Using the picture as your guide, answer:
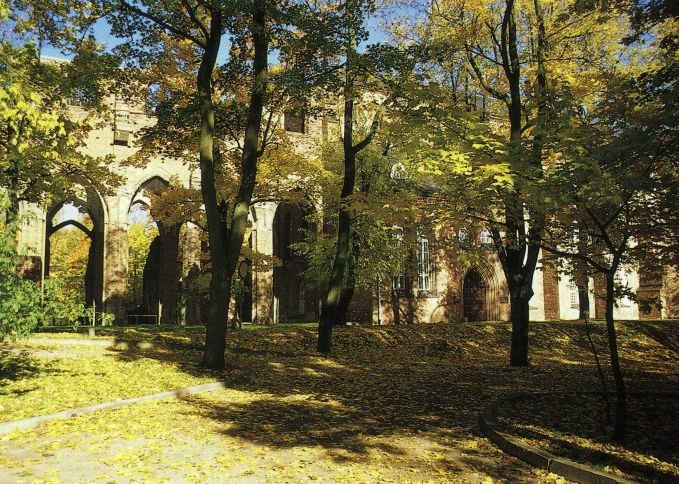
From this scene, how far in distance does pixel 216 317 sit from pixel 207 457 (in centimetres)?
642

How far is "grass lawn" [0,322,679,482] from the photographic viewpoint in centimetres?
535

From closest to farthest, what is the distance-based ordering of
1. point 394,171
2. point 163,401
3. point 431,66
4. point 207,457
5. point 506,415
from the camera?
point 207,457 → point 506,415 → point 163,401 → point 431,66 → point 394,171

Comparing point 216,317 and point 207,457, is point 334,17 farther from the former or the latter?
point 207,457

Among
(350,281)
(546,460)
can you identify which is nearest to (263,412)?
(546,460)

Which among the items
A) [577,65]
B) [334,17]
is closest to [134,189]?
[334,17]

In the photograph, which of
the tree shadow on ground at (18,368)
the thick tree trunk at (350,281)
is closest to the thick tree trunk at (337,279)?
the thick tree trunk at (350,281)

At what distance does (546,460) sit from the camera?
17.5ft

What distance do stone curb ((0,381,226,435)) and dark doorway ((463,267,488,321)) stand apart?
23181 millimetres

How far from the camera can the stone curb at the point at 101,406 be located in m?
6.74

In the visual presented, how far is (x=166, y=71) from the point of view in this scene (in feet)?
52.9

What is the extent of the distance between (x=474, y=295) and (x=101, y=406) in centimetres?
2617

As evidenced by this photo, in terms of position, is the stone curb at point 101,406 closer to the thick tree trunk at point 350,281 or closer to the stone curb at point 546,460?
the stone curb at point 546,460

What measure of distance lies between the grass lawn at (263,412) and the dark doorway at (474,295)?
44.1 feet

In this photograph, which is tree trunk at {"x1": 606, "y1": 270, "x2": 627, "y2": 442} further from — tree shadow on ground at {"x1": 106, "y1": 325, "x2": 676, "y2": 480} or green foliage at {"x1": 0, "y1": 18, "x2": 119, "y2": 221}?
green foliage at {"x1": 0, "y1": 18, "x2": 119, "y2": 221}
